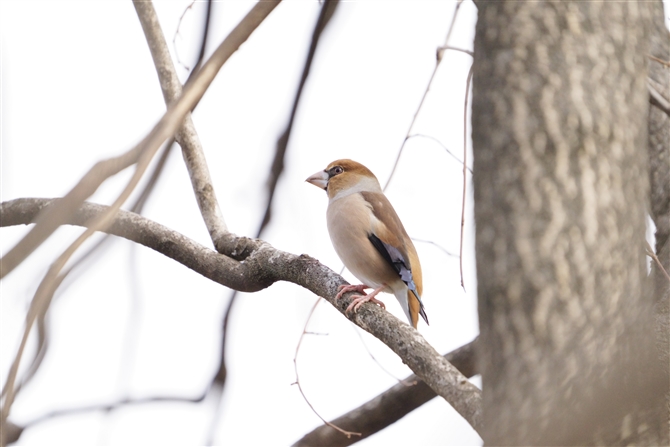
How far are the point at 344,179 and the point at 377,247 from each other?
100cm

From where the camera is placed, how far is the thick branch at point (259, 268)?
2.42m

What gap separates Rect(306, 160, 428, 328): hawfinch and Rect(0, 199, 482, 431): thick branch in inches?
24.6

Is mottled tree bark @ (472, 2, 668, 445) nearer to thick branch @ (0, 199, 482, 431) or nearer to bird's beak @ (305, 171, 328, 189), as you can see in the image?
thick branch @ (0, 199, 482, 431)

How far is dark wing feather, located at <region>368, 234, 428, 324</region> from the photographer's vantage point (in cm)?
377

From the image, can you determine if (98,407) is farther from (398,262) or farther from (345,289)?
(398,262)

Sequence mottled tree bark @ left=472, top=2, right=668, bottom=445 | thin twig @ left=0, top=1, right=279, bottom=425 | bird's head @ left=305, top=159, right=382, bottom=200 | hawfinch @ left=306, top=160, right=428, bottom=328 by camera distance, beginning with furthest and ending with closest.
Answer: bird's head @ left=305, top=159, right=382, bottom=200
hawfinch @ left=306, top=160, right=428, bottom=328
mottled tree bark @ left=472, top=2, right=668, bottom=445
thin twig @ left=0, top=1, right=279, bottom=425

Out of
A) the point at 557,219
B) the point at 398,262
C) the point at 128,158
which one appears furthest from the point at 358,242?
the point at 128,158

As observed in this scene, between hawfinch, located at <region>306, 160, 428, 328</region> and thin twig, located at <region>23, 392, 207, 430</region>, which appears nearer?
thin twig, located at <region>23, 392, 207, 430</region>

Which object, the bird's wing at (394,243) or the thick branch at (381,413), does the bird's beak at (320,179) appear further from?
the thick branch at (381,413)

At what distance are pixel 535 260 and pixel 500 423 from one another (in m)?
0.35

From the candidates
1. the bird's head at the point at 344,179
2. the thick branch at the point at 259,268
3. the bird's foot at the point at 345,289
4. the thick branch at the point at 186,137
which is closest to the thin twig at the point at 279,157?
the thick branch at the point at 259,268

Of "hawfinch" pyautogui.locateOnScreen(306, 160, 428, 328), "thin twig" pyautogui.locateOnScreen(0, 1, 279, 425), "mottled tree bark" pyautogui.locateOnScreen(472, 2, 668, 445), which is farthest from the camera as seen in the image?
"hawfinch" pyautogui.locateOnScreen(306, 160, 428, 328)

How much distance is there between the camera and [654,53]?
2.95 metres

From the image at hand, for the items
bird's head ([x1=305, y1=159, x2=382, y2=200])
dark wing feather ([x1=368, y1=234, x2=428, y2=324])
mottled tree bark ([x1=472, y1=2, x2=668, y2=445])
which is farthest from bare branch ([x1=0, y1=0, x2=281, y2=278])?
bird's head ([x1=305, y1=159, x2=382, y2=200])
